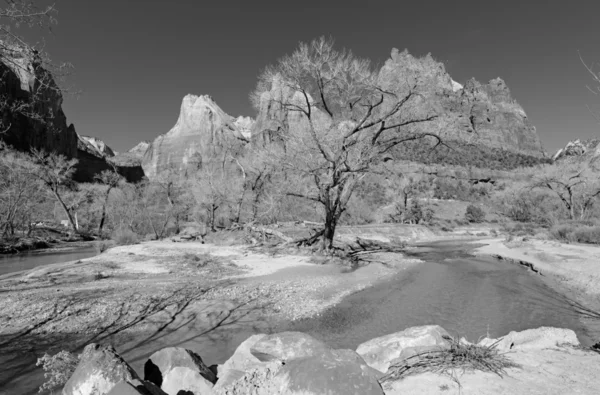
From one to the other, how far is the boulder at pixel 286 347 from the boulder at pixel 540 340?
8.20 feet

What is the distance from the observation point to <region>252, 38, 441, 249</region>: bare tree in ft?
50.6

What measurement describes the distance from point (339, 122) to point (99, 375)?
1588 cm

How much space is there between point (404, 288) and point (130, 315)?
857 centimetres

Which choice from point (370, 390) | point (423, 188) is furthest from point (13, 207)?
point (423, 188)

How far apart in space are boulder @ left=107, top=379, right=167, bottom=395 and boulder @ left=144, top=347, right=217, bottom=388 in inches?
28.4

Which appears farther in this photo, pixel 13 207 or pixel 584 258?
pixel 13 207

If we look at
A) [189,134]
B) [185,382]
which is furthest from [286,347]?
[189,134]

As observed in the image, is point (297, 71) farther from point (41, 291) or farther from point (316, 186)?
point (41, 291)

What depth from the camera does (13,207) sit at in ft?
89.8

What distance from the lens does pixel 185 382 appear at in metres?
3.74

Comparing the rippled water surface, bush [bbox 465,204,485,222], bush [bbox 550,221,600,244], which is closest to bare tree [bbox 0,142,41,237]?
the rippled water surface

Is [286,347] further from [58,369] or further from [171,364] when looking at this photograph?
[58,369]

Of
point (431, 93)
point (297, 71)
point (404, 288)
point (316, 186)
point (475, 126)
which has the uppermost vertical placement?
point (297, 71)

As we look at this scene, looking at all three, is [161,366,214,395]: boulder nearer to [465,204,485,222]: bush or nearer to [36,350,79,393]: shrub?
[36,350,79,393]: shrub
